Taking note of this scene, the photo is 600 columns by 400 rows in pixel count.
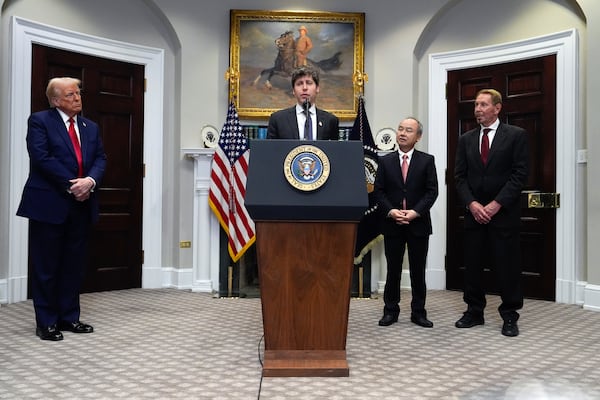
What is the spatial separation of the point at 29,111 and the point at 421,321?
3768 millimetres

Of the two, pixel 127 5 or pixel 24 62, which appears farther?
pixel 127 5

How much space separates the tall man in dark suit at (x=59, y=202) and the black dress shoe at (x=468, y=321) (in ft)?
8.24

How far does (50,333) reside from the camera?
362cm

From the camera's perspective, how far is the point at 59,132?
3.68 metres

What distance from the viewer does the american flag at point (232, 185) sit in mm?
5484

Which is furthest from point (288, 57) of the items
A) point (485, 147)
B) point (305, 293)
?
point (305, 293)

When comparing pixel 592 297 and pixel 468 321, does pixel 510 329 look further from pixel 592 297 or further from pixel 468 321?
pixel 592 297

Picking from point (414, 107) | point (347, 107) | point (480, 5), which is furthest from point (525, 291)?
point (480, 5)

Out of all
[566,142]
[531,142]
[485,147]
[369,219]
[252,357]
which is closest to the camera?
[252,357]

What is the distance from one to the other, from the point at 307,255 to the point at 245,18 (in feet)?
12.8

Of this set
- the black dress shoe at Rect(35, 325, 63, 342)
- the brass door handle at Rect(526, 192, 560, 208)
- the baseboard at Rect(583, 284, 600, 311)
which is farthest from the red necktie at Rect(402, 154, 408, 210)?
the black dress shoe at Rect(35, 325, 63, 342)

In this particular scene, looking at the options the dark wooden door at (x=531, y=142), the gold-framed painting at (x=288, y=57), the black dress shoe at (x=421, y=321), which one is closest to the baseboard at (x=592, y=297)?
the dark wooden door at (x=531, y=142)

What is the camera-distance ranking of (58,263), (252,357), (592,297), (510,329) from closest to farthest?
(252,357) → (58,263) → (510,329) → (592,297)

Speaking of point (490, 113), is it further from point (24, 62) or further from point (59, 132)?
point (24, 62)
